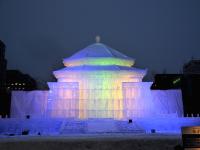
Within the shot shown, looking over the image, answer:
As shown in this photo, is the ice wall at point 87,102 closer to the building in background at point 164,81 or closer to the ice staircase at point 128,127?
the ice staircase at point 128,127

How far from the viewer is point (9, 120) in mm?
25969

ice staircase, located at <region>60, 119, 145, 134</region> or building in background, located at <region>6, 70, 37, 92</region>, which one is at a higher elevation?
building in background, located at <region>6, 70, 37, 92</region>

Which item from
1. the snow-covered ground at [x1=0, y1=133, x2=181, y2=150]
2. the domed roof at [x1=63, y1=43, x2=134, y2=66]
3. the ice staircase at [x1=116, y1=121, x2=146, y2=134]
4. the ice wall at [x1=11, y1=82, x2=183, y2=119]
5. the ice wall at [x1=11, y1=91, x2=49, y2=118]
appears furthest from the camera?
the domed roof at [x1=63, y1=43, x2=134, y2=66]

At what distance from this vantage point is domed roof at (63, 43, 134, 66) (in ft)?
110

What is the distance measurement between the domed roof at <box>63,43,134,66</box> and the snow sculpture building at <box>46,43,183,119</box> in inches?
29.6

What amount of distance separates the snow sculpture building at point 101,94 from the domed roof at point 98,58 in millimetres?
751

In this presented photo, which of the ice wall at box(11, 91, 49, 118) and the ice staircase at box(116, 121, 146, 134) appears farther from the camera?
the ice wall at box(11, 91, 49, 118)

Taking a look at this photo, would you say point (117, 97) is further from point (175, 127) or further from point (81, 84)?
point (175, 127)

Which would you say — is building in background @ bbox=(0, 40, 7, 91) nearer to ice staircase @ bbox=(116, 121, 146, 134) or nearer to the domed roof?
the domed roof

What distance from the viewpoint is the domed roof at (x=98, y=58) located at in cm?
3359

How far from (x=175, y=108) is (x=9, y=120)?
56.3 ft

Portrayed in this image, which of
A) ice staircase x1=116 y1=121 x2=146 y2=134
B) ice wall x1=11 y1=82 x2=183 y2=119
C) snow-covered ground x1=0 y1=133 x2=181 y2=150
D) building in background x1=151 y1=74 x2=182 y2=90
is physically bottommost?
snow-covered ground x1=0 y1=133 x2=181 y2=150

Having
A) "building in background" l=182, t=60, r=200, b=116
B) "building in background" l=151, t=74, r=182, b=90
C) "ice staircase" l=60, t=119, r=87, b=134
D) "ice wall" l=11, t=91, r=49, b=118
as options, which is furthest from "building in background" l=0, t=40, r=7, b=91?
"building in background" l=151, t=74, r=182, b=90

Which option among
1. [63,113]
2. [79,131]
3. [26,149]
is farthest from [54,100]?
[26,149]
